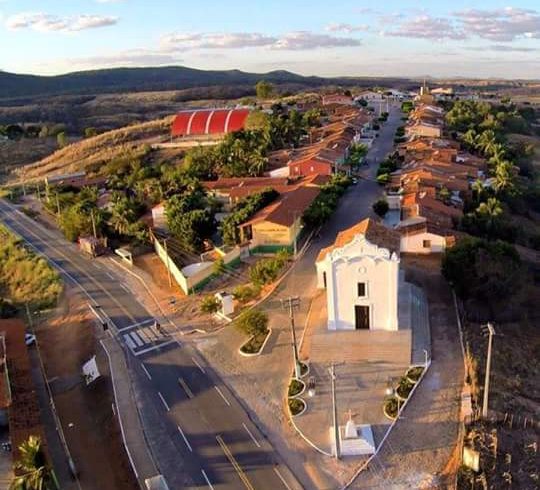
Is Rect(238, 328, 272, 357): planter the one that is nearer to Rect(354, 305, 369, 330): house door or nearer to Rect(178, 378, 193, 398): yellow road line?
Rect(178, 378, 193, 398): yellow road line

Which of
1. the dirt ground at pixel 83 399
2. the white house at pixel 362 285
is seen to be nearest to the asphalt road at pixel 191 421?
the dirt ground at pixel 83 399

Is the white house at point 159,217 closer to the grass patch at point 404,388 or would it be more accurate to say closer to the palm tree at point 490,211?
the palm tree at point 490,211

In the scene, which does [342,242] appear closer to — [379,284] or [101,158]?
[379,284]

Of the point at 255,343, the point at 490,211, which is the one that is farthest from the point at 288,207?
the point at 255,343

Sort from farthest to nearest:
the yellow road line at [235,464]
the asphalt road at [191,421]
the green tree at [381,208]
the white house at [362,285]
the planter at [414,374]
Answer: the green tree at [381,208] → the white house at [362,285] → the planter at [414,374] → the asphalt road at [191,421] → the yellow road line at [235,464]

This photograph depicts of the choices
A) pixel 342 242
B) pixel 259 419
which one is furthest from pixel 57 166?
pixel 259 419
